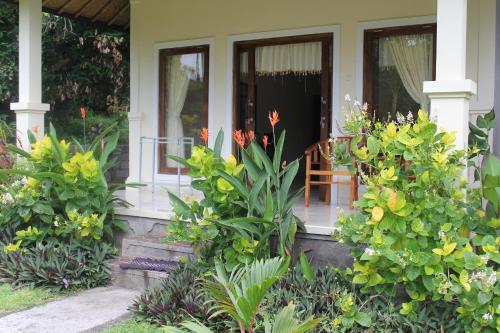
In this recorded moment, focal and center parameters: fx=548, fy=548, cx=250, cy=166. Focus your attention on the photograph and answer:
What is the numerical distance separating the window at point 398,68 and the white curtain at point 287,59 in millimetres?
713

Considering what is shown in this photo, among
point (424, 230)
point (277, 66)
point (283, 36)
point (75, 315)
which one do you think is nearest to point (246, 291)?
point (424, 230)

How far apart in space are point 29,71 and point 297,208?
3.41 metres

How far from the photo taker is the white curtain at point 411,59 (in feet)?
19.2

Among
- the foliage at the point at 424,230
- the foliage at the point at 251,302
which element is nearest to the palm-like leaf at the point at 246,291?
the foliage at the point at 251,302

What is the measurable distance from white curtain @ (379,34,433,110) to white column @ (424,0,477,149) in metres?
2.40

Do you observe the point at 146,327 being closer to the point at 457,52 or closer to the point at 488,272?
the point at 488,272

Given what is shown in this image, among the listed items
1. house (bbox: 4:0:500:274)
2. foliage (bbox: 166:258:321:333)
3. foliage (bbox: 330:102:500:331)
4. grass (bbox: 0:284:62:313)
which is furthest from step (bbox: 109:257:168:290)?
foliage (bbox: 330:102:500:331)

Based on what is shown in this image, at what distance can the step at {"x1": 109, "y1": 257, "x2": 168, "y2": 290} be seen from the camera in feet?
14.4

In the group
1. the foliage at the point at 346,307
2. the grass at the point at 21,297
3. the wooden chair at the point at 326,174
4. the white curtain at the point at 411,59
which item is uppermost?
the white curtain at the point at 411,59

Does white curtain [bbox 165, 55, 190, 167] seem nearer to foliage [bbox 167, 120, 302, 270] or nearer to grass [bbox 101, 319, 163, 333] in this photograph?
foliage [bbox 167, 120, 302, 270]

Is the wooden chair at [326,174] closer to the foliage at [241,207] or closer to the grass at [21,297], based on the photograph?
the foliage at [241,207]

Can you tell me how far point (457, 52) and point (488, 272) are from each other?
54.8 inches

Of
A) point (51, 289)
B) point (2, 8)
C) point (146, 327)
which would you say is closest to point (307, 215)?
point (146, 327)

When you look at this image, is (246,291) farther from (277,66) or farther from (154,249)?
(277,66)
